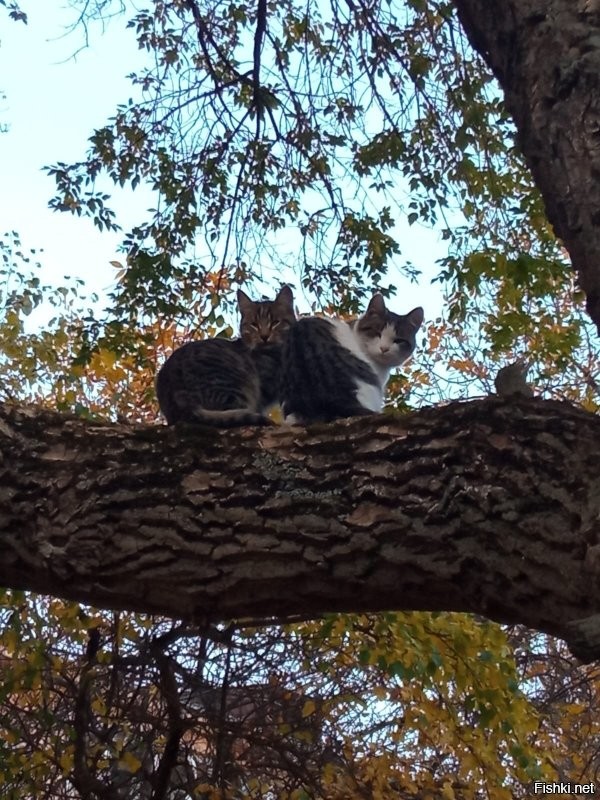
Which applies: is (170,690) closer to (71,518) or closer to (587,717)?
(71,518)

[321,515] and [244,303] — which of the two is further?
[244,303]

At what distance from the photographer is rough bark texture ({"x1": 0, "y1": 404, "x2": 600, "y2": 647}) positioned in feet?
6.61

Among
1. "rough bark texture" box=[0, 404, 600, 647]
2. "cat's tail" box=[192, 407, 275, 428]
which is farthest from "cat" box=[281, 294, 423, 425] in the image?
"rough bark texture" box=[0, 404, 600, 647]

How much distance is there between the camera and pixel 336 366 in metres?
4.04

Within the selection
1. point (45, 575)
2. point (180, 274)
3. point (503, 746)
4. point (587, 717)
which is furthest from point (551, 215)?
point (587, 717)

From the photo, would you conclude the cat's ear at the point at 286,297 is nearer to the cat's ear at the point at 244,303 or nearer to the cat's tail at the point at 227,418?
the cat's ear at the point at 244,303

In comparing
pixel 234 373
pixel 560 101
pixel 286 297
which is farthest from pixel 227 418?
pixel 560 101

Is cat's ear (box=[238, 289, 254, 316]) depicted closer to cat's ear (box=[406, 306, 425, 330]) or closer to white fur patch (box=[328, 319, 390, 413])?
white fur patch (box=[328, 319, 390, 413])

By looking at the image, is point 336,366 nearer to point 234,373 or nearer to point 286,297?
point 234,373

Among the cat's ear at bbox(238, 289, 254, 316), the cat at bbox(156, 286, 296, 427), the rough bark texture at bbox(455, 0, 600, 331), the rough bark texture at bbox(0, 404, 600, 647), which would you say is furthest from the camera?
the cat's ear at bbox(238, 289, 254, 316)

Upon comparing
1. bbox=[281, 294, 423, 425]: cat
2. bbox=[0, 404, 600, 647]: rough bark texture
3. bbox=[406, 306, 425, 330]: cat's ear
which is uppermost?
bbox=[406, 306, 425, 330]: cat's ear

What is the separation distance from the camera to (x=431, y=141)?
529cm

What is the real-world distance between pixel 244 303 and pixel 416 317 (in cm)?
98

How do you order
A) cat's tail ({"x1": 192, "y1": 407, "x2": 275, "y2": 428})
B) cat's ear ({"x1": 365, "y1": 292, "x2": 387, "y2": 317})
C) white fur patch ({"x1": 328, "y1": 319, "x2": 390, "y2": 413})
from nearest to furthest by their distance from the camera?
cat's tail ({"x1": 192, "y1": 407, "x2": 275, "y2": 428}) → white fur patch ({"x1": 328, "y1": 319, "x2": 390, "y2": 413}) → cat's ear ({"x1": 365, "y1": 292, "x2": 387, "y2": 317})
